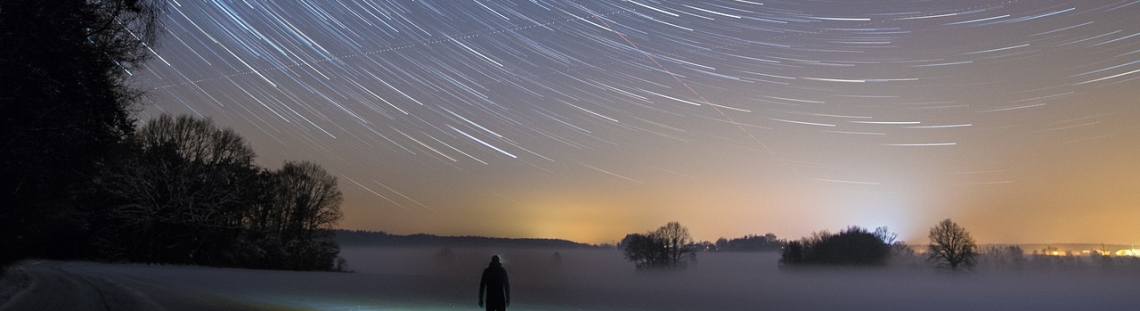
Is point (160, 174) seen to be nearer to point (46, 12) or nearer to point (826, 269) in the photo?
point (46, 12)

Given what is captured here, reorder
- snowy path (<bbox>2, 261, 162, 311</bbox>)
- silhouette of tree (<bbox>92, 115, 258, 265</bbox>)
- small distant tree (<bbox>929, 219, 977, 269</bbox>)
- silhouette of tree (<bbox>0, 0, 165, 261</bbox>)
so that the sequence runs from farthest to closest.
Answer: small distant tree (<bbox>929, 219, 977, 269</bbox>) → silhouette of tree (<bbox>92, 115, 258, 265</bbox>) → snowy path (<bbox>2, 261, 162, 311</bbox>) → silhouette of tree (<bbox>0, 0, 165, 261</bbox>)

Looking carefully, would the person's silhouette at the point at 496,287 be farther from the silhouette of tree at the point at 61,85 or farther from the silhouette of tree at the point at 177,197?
the silhouette of tree at the point at 177,197

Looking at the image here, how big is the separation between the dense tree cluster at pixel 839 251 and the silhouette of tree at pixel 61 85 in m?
119

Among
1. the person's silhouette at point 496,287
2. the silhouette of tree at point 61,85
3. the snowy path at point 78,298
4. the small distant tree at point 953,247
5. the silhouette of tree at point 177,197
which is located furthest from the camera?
the small distant tree at point 953,247

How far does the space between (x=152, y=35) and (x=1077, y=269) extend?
150236 millimetres

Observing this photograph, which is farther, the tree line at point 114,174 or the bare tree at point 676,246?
the bare tree at point 676,246

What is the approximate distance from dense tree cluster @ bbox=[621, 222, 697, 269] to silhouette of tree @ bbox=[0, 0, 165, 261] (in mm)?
115865

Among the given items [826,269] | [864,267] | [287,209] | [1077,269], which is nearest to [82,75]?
[287,209]

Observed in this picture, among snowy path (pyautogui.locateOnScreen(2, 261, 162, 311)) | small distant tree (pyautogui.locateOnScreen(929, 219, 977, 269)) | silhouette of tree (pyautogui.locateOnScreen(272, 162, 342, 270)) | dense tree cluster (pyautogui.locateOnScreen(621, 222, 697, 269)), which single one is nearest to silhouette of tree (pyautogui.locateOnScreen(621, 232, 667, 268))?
dense tree cluster (pyautogui.locateOnScreen(621, 222, 697, 269))

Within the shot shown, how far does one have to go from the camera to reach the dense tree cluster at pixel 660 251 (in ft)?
406

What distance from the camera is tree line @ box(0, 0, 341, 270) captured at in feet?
24.2

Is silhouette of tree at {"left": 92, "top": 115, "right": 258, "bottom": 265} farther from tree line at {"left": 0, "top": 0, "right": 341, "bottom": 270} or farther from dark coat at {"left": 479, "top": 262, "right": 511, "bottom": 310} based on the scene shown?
dark coat at {"left": 479, "top": 262, "right": 511, "bottom": 310}

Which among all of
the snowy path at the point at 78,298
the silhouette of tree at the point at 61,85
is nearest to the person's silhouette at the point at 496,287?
the silhouette of tree at the point at 61,85

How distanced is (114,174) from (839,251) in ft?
359
